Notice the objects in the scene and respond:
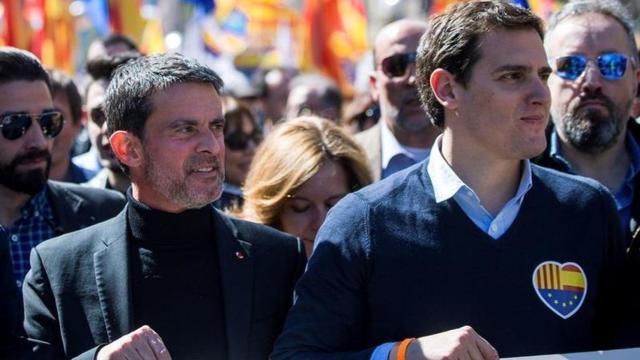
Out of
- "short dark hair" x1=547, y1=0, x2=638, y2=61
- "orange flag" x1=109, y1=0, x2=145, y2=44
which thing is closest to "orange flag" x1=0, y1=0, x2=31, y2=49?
"orange flag" x1=109, y1=0, x2=145, y2=44

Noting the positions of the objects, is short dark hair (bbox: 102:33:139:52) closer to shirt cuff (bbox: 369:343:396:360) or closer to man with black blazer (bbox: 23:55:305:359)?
man with black blazer (bbox: 23:55:305:359)

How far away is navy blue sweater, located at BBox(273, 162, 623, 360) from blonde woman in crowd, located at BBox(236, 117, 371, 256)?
1.36m

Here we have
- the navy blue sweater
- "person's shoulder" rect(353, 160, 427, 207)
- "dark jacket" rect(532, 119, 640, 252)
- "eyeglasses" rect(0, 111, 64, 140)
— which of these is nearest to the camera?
the navy blue sweater

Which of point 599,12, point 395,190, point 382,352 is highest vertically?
point 599,12

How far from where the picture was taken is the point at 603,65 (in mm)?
5301

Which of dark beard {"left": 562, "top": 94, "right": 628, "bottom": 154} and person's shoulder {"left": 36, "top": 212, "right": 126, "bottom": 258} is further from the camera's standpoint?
dark beard {"left": 562, "top": 94, "right": 628, "bottom": 154}

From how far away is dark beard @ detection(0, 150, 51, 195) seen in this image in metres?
5.08

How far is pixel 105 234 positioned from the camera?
4.20 metres

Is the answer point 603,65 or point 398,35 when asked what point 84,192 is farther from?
point 603,65

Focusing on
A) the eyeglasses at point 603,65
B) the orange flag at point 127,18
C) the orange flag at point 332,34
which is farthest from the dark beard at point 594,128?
the orange flag at point 332,34

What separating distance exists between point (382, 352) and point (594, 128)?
2093mm

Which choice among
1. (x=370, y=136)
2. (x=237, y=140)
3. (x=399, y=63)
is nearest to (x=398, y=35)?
(x=399, y=63)

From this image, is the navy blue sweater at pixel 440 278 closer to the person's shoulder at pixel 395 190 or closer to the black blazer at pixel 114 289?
the person's shoulder at pixel 395 190

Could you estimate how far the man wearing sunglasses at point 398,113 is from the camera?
20.8 ft
